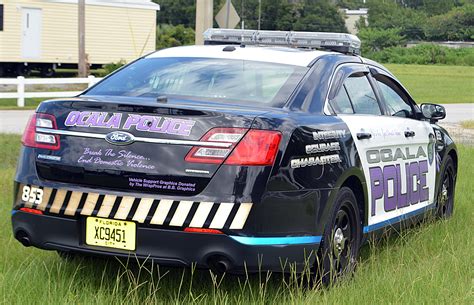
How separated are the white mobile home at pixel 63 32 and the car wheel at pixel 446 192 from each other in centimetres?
2567

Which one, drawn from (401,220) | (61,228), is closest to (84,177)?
(61,228)

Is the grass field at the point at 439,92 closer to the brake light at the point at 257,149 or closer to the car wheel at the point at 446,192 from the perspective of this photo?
the car wheel at the point at 446,192

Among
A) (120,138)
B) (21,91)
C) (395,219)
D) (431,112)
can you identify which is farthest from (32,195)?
(21,91)

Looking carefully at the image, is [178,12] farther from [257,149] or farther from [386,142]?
[257,149]

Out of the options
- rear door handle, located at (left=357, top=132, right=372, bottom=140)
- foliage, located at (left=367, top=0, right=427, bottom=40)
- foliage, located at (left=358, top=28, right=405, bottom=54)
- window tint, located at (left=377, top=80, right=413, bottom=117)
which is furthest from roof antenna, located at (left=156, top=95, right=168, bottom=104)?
foliage, located at (left=367, top=0, right=427, bottom=40)

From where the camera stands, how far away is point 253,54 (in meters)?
6.12

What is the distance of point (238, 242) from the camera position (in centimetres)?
460

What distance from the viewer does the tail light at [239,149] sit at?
4.64 meters

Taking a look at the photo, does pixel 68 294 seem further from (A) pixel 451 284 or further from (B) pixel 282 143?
(A) pixel 451 284

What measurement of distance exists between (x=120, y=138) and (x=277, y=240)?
1.05 metres

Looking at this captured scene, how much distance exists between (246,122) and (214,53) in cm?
154

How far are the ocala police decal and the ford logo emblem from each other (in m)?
0.04

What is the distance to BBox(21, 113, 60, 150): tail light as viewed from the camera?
16.4 ft

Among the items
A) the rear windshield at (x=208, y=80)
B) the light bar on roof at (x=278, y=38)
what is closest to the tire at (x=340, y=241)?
the rear windshield at (x=208, y=80)
